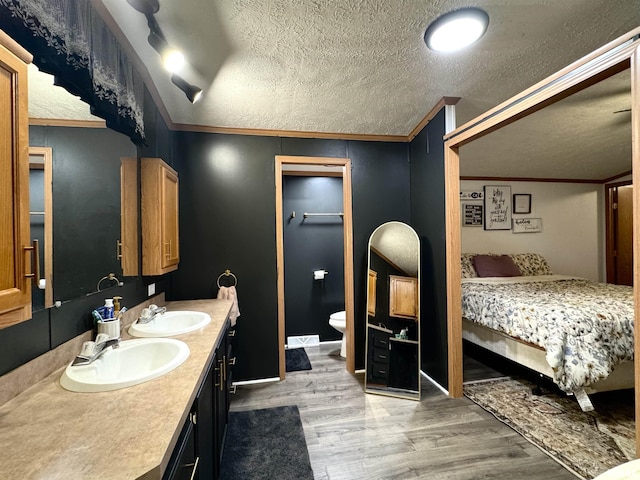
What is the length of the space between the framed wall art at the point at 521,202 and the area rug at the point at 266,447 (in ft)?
14.7

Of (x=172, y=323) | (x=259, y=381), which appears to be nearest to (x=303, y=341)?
(x=259, y=381)

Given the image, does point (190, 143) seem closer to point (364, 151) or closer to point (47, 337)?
point (364, 151)

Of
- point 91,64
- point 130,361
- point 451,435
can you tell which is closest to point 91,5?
point 91,64

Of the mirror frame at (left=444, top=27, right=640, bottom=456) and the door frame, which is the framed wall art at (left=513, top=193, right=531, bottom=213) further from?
the door frame

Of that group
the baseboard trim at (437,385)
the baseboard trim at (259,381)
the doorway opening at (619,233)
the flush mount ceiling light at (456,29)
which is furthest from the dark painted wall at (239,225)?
the doorway opening at (619,233)

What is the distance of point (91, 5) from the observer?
4.03 ft

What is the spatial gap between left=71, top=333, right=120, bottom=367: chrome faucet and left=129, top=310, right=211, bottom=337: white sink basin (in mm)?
277

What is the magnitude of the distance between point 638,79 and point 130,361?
96.2 inches

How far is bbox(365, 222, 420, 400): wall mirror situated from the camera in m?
2.49

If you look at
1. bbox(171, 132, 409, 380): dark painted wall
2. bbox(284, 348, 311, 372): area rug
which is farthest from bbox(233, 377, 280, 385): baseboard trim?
bbox(284, 348, 311, 372): area rug

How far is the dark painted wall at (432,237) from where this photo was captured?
8.24 ft

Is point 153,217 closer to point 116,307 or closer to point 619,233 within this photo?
point 116,307

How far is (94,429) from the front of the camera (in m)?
0.76

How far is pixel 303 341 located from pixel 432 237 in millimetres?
2152
